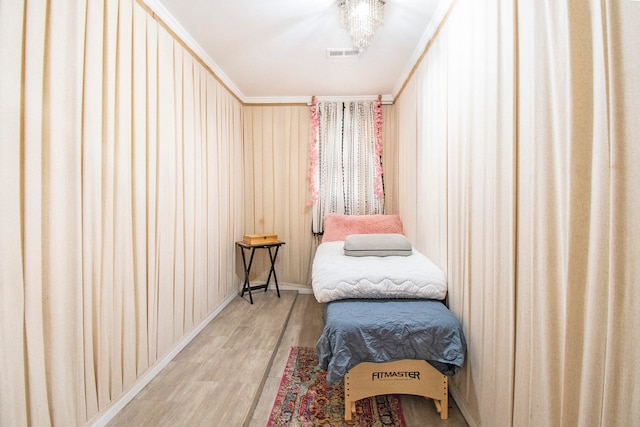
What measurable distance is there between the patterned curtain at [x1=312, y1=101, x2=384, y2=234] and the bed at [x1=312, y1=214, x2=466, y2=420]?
1908 millimetres

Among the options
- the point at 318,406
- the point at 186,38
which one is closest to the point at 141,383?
the point at 318,406

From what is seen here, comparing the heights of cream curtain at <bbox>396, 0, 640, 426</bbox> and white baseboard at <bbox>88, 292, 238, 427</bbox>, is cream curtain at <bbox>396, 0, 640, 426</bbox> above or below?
above

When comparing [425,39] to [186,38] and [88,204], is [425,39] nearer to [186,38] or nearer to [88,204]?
[186,38]

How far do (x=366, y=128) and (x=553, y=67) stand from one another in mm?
2881

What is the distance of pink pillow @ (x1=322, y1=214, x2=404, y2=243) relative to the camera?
3301 millimetres

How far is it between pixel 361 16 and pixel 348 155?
192 cm

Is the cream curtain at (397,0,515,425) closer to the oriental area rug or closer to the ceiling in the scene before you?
the ceiling

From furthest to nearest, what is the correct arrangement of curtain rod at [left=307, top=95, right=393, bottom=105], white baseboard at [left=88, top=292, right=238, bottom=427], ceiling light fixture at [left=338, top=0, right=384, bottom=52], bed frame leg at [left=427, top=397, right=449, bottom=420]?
curtain rod at [left=307, top=95, right=393, bottom=105] → ceiling light fixture at [left=338, top=0, right=384, bottom=52] → bed frame leg at [left=427, top=397, right=449, bottom=420] → white baseboard at [left=88, top=292, right=238, bottom=427]

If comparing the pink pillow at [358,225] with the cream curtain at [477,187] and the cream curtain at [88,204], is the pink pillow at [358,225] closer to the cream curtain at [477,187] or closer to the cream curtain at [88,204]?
the cream curtain at [477,187]

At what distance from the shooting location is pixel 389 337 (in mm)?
1588

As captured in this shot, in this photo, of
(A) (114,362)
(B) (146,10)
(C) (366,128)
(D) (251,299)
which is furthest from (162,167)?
(C) (366,128)

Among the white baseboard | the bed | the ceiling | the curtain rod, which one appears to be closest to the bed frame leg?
the bed

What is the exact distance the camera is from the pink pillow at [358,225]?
3301 millimetres

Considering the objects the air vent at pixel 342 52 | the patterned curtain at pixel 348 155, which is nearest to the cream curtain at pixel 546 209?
the air vent at pixel 342 52
